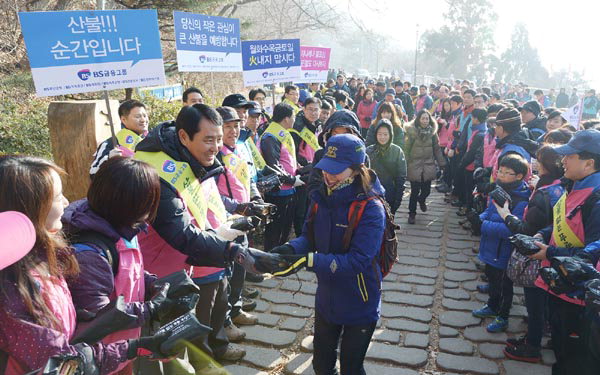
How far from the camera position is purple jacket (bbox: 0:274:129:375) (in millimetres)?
1484

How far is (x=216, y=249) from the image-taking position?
8.75 ft

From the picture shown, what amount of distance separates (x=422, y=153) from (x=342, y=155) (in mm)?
4989

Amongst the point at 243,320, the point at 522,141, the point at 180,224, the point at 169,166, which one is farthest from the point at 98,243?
the point at 522,141

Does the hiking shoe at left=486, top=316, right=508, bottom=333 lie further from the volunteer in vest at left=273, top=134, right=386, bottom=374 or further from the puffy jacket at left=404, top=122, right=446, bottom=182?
Result: the puffy jacket at left=404, top=122, right=446, bottom=182

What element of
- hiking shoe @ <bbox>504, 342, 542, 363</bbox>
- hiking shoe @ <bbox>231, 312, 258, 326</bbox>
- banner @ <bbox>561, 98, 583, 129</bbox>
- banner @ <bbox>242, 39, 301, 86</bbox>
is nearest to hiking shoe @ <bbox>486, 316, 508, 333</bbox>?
hiking shoe @ <bbox>504, 342, 542, 363</bbox>

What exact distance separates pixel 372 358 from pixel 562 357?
1447mm

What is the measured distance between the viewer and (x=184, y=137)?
2.80 metres

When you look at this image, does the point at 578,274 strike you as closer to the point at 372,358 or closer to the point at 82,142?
the point at 372,358

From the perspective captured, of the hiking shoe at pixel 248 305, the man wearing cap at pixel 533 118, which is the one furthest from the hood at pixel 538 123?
the hiking shoe at pixel 248 305

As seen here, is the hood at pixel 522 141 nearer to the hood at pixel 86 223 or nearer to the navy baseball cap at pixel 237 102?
the navy baseball cap at pixel 237 102

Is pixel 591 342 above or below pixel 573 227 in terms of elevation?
below

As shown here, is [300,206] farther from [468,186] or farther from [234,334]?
[468,186]

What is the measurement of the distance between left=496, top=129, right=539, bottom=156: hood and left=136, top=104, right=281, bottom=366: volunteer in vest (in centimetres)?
417

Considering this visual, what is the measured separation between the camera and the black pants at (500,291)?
4.05 meters
